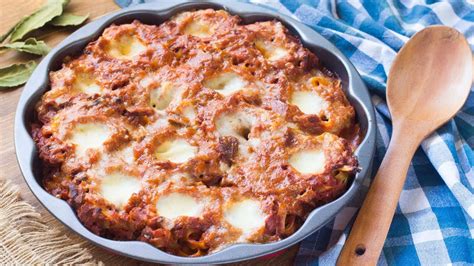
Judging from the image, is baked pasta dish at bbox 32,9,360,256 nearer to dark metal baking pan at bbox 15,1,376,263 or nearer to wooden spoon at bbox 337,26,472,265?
dark metal baking pan at bbox 15,1,376,263

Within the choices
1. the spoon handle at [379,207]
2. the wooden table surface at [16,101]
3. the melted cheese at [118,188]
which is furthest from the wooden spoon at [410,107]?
the melted cheese at [118,188]

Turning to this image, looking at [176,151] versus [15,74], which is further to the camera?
[15,74]

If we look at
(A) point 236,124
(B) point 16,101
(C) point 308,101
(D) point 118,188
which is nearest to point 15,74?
(B) point 16,101

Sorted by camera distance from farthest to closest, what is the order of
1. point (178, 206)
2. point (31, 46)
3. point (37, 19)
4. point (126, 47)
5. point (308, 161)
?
point (37, 19) < point (31, 46) < point (126, 47) < point (308, 161) < point (178, 206)

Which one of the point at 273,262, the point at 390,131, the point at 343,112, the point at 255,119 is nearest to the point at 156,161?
the point at 255,119

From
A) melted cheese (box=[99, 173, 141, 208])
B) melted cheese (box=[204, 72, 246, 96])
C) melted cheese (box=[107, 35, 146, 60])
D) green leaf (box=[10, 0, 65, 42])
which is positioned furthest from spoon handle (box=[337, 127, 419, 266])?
green leaf (box=[10, 0, 65, 42])

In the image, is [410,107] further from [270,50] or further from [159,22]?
[159,22]

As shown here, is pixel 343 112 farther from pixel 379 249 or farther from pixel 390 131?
pixel 379 249

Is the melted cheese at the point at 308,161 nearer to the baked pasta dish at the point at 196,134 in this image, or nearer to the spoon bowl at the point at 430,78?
the baked pasta dish at the point at 196,134
